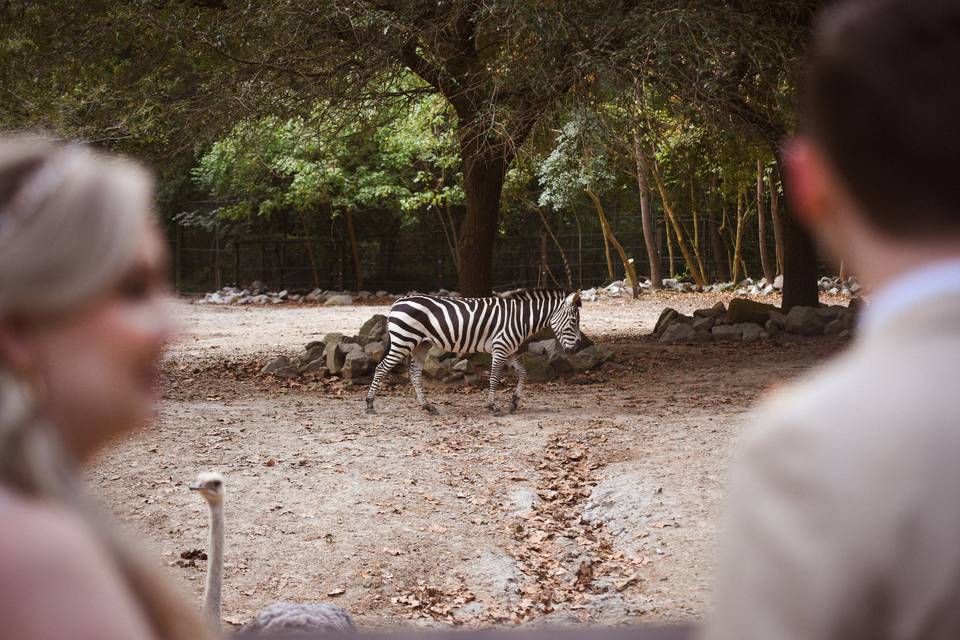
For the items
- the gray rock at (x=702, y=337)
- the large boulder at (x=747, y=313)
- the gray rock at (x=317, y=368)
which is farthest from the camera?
the large boulder at (x=747, y=313)

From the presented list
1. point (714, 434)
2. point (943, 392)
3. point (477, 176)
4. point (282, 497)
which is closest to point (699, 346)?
point (477, 176)

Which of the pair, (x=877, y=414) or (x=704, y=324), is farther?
(x=704, y=324)

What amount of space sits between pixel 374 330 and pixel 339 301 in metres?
13.7

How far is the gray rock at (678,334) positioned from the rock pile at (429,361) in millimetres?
2185

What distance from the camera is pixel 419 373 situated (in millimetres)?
10742

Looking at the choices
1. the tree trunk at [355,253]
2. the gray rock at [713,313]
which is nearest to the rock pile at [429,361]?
the gray rock at [713,313]

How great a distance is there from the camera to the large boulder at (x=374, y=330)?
42.3ft

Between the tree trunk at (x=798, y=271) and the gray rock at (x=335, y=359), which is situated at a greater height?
the tree trunk at (x=798, y=271)

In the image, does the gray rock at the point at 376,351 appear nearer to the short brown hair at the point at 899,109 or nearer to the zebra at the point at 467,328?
the zebra at the point at 467,328

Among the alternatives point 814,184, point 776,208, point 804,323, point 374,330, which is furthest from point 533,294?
point 776,208

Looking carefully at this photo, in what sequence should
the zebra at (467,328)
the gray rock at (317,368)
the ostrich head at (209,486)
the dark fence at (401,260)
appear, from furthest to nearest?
the dark fence at (401,260) < the gray rock at (317,368) < the zebra at (467,328) < the ostrich head at (209,486)

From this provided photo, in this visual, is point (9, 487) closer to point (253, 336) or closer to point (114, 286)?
point (114, 286)

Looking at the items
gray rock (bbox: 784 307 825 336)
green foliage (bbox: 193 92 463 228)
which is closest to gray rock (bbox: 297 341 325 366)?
gray rock (bbox: 784 307 825 336)

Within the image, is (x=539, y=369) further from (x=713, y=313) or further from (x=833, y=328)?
(x=833, y=328)
